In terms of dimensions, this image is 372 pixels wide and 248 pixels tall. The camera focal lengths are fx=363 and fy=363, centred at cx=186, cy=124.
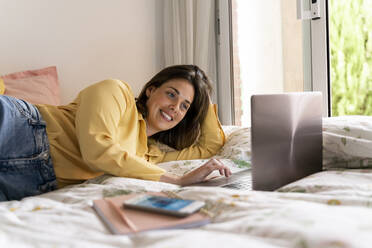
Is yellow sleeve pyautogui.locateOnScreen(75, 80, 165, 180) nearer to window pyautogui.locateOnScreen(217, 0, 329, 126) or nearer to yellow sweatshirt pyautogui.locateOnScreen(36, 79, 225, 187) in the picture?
yellow sweatshirt pyautogui.locateOnScreen(36, 79, 225, 187)

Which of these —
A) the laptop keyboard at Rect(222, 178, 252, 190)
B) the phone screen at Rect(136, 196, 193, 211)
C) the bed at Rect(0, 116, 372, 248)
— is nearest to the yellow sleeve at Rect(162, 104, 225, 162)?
the laptop keyboard at Rect(222, 178, 252, 190)

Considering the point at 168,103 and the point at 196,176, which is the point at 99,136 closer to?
the point at 196,176

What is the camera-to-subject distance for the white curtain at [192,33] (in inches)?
99.3

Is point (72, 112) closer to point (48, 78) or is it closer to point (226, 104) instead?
point (48, 78)

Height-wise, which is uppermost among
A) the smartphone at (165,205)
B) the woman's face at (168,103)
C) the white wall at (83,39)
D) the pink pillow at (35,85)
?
the white wall at (83,39)

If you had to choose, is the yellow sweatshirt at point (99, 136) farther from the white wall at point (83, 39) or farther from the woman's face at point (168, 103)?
the white wall at point (83, 39)

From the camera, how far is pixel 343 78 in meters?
1.94

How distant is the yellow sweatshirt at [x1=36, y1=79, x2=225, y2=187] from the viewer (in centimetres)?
116

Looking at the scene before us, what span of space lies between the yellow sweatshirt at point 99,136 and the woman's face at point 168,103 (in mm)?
82

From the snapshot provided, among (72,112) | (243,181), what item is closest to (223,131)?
(243,181)

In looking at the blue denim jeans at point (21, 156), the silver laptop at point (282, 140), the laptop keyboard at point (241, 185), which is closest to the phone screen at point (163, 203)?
the silver laptop at point (282, 140)

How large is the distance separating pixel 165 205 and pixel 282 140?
0.48 metres

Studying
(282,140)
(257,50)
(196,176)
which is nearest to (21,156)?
(196,176)

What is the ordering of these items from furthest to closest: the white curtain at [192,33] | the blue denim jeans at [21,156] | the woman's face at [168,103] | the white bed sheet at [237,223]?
the white curtain at [192,33] → the woman's face at [168,103] → the blue denim jeans at [21,156] → the white bed sheet at [237,223]
